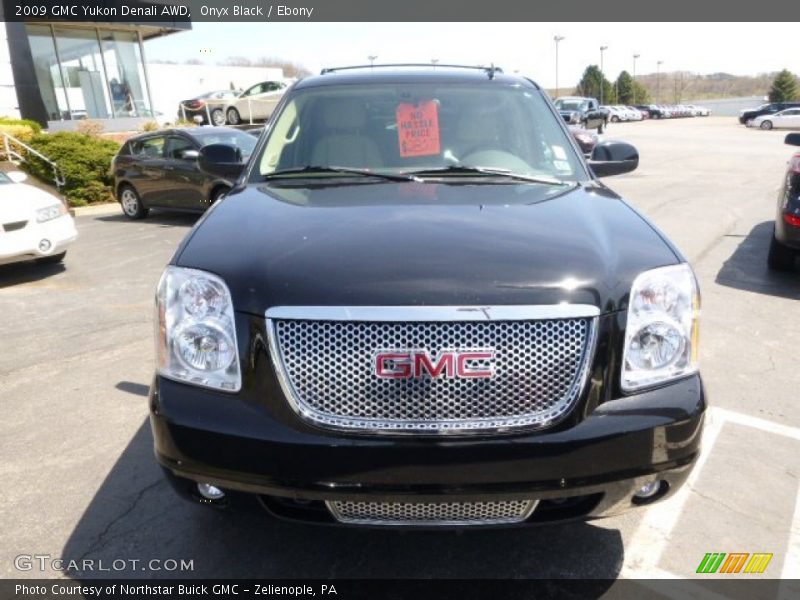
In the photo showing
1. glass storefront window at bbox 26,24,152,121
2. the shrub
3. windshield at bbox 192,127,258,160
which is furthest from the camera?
glass storefront window at bbox 26,24,152,121

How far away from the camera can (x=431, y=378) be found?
1.97 metres

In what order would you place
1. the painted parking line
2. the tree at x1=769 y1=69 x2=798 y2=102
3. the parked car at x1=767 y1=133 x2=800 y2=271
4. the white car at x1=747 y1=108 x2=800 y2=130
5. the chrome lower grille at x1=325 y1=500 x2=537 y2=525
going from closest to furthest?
1. the chrome lower grille at x1=325 y1=500 x2=537 y2=525
2. the painted parking line
3. the parked car at x1=767 y1=133 x2=800 y2=271
4. the white car at x1=747 y1=108 x2=800 y2=130
5. the tree at x1=769 y1=69 x2=798 y2=102

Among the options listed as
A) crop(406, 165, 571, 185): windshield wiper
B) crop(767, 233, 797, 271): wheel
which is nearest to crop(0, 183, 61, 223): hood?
crop(406, 165, 571, 185): windshield wiper

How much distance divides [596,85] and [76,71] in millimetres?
82461

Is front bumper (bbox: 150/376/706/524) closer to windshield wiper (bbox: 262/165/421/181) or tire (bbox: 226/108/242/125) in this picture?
windshield wiper (bbox: 262/165/421/181)

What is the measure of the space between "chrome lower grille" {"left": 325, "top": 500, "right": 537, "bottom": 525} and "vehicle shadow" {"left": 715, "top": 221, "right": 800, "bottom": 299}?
16.6 feet

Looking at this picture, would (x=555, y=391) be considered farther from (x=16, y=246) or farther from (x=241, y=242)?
(x=16, y=246)

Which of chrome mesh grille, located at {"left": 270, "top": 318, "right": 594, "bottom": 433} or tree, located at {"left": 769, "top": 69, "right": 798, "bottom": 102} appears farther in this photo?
tree, located at {"left": 769, "top": 69, "right": 798, "bottom": 102}

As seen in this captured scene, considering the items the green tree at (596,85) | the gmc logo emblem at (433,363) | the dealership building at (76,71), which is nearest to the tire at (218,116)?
the dealership building at (76,71)

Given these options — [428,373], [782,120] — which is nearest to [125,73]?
[428,373]

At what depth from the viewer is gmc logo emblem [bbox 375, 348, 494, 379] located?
1960 millimetres

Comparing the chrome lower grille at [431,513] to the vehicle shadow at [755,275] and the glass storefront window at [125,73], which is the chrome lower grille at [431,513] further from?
the glass storefront window at [125,73]

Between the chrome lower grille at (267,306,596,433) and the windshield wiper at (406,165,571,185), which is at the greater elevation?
the windshield wiper at (406,165,571,185)

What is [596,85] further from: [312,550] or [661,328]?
[312,550]
